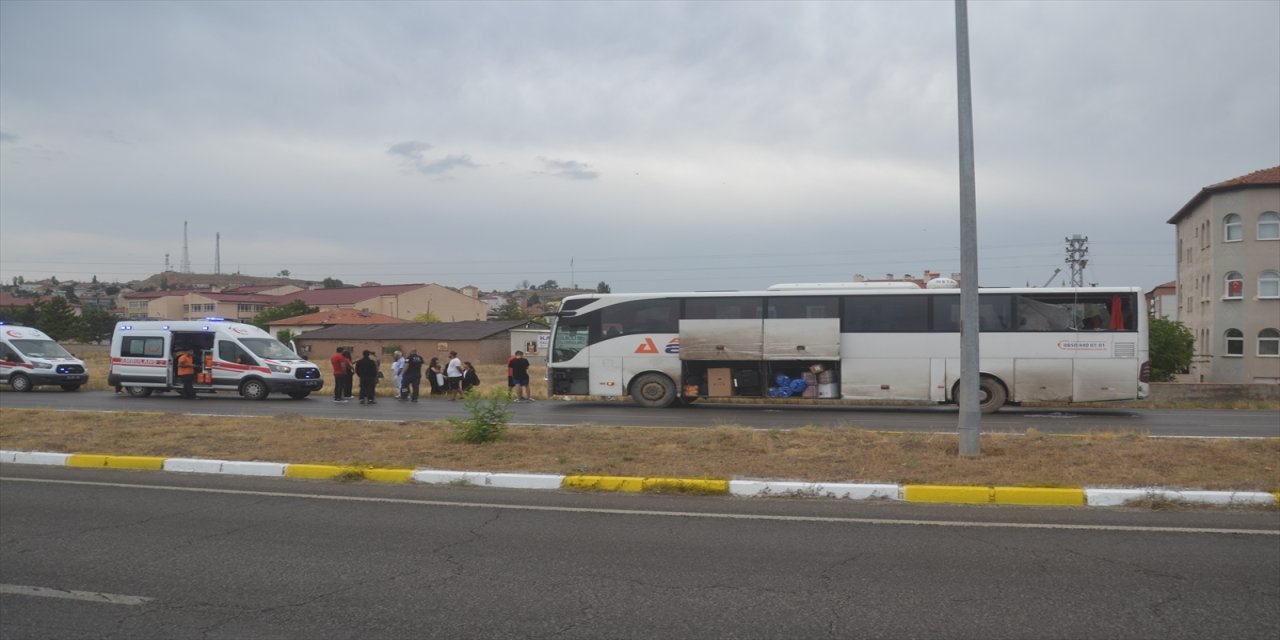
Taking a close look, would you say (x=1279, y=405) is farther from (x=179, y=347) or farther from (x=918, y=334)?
(x=179, y=347)

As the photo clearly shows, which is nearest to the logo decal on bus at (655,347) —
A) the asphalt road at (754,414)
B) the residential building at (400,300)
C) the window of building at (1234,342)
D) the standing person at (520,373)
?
the asphalt road at (754,414)

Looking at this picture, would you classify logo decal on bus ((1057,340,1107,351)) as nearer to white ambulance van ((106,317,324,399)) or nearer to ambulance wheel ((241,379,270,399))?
white ambulance van ((106,317,324,399))

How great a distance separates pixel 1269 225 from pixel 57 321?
88.7 metres

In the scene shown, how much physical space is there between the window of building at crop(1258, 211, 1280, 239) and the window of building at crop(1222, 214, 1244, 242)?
926 mm

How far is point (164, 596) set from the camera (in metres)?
6.07

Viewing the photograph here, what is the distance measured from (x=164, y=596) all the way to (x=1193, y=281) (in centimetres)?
6340

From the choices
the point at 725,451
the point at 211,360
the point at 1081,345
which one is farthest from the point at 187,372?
the point at 1081,345

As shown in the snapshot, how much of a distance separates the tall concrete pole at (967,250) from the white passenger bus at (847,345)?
9.99 m

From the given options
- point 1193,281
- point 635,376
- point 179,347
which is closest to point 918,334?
point 635,376

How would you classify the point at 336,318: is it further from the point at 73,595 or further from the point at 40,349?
the point at 73,595

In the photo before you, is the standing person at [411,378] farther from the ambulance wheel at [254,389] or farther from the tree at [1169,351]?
the tree at [1169,351]

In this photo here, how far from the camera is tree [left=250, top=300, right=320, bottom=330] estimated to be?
9656cm

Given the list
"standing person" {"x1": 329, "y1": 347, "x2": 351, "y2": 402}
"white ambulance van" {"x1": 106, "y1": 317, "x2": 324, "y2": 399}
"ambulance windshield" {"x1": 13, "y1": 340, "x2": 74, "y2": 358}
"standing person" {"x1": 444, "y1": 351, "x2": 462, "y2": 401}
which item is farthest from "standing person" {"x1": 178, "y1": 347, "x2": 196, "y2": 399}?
"ambulance windshield" {"x1": 13, "y1": 340, "x2": 74, "y2": 358}

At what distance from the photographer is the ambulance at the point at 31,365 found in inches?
1235
